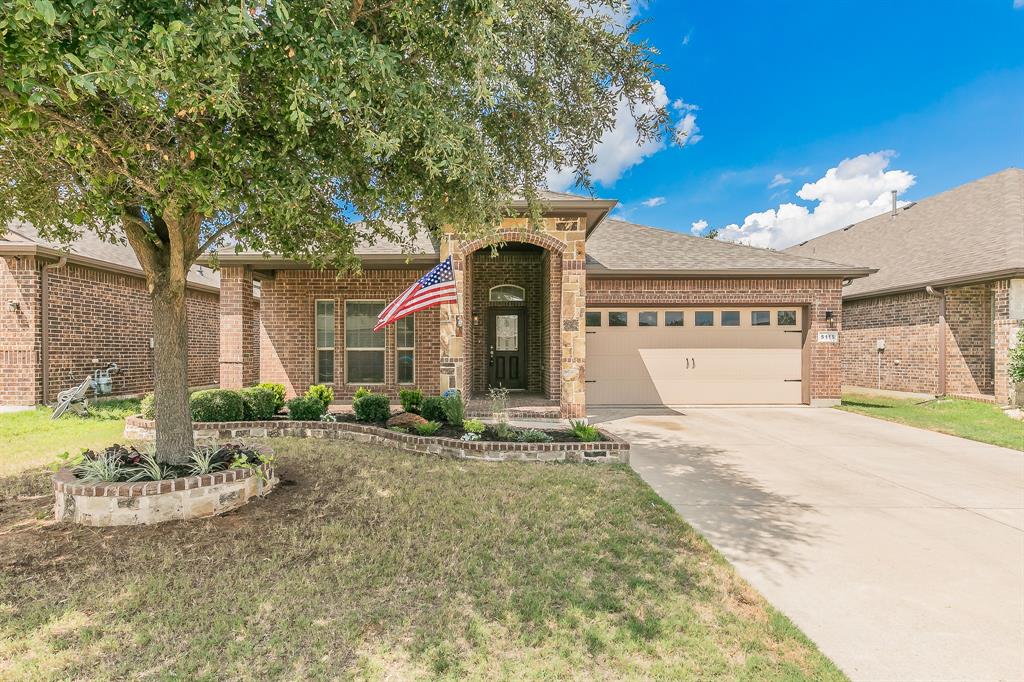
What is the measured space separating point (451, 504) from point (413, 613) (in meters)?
1.77

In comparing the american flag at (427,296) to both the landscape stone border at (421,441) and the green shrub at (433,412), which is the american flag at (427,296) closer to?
the green shrub at (433,412)

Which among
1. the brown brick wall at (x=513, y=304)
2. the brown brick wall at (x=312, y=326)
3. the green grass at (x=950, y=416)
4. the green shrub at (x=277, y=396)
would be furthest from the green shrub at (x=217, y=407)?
the green grass at (x=950, y=416)

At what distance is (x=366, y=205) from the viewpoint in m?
5.39

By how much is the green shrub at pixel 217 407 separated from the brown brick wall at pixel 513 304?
5.39 m

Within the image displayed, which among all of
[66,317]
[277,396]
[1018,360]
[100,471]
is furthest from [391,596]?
[1018,360]

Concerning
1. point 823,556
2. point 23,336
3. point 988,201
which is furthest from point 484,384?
point 988,201

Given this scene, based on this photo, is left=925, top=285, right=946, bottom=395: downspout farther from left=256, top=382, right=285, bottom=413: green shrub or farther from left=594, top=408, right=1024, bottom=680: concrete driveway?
left=256, top=382, right=285, bottom=413: green shrub

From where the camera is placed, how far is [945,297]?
39.6 ft

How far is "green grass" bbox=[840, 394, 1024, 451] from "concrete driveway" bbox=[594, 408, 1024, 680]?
0.72m

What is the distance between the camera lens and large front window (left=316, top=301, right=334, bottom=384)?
10.9 meters

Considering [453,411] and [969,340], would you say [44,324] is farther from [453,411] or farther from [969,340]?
[969,340]

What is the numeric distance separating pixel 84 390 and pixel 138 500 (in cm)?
749

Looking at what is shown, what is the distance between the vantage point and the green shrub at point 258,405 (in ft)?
25.7

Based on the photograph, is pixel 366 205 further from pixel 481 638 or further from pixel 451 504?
pixel 481 638
